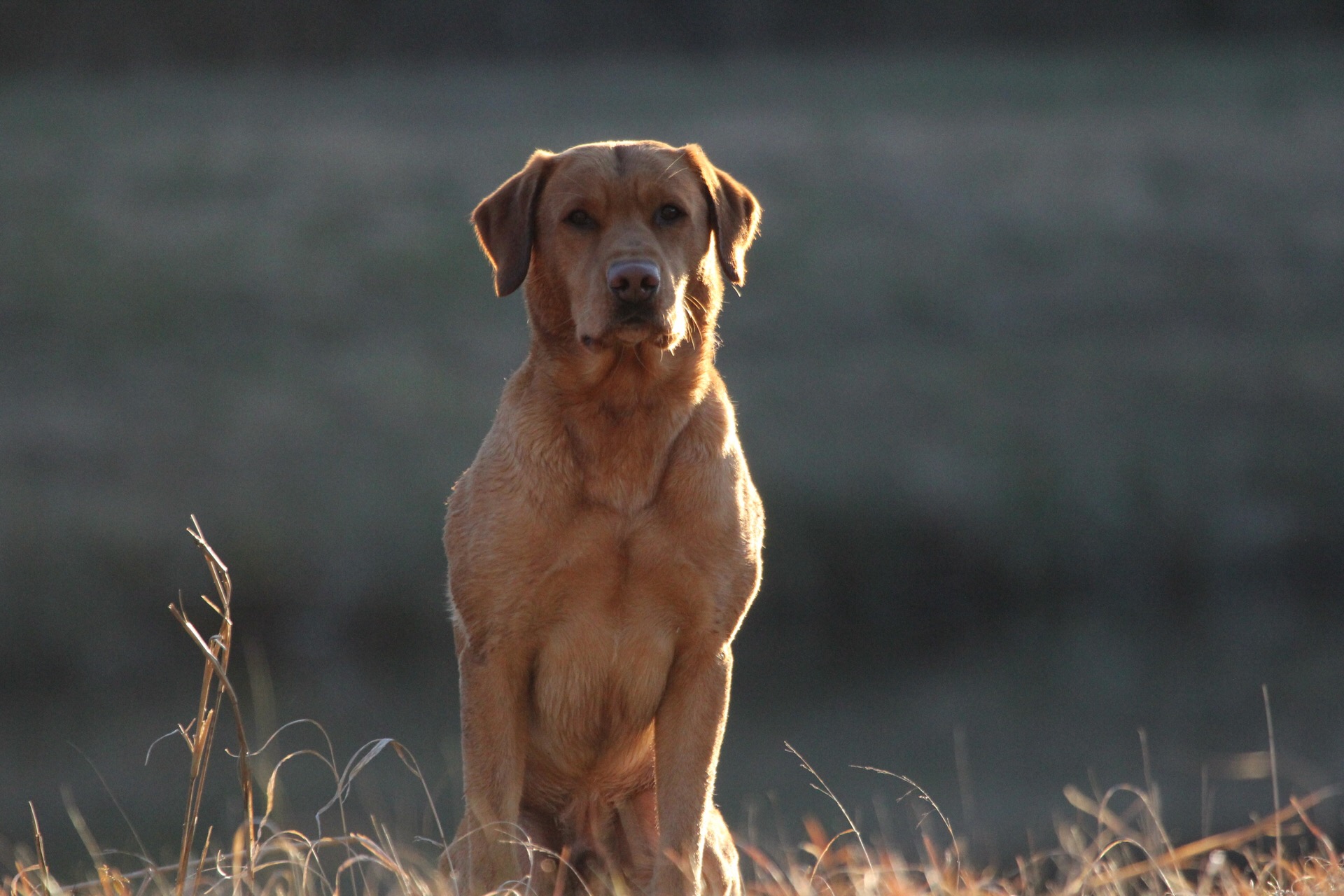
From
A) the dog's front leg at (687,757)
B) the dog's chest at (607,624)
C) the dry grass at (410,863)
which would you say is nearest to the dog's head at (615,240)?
the dog's chest at (607,624)

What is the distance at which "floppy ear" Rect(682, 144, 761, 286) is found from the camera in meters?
4.23

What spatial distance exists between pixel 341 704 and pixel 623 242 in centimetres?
780

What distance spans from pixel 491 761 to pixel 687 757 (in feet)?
1.63

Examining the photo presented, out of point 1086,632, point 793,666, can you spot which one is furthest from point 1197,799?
point 1086,632

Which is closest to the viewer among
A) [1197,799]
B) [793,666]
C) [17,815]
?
[17,815]

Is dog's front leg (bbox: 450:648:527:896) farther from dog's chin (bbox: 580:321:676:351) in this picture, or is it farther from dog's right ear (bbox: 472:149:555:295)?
dog's right ear (bbox: 472:149:555:295)

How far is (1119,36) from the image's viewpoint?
2527cm

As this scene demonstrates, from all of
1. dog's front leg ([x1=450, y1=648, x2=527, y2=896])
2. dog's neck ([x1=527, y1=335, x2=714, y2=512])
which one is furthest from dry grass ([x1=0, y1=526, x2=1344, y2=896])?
dog's neck ([x1=527, y1=335, x2=714, y2=512])

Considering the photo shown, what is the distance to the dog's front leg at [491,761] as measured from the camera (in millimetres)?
3826

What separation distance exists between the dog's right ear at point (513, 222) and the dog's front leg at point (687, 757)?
44.3 inches

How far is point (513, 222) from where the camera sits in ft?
13.6

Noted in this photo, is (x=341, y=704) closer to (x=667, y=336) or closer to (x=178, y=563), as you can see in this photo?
(x=178, y=563)

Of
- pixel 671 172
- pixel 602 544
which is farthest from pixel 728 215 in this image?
pixel 602 544

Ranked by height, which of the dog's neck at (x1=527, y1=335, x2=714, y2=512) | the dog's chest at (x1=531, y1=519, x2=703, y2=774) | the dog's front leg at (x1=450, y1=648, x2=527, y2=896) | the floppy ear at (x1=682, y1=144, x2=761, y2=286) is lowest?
the dog's front leg at (x1=450, y1=648, x2=527, y2=896)
